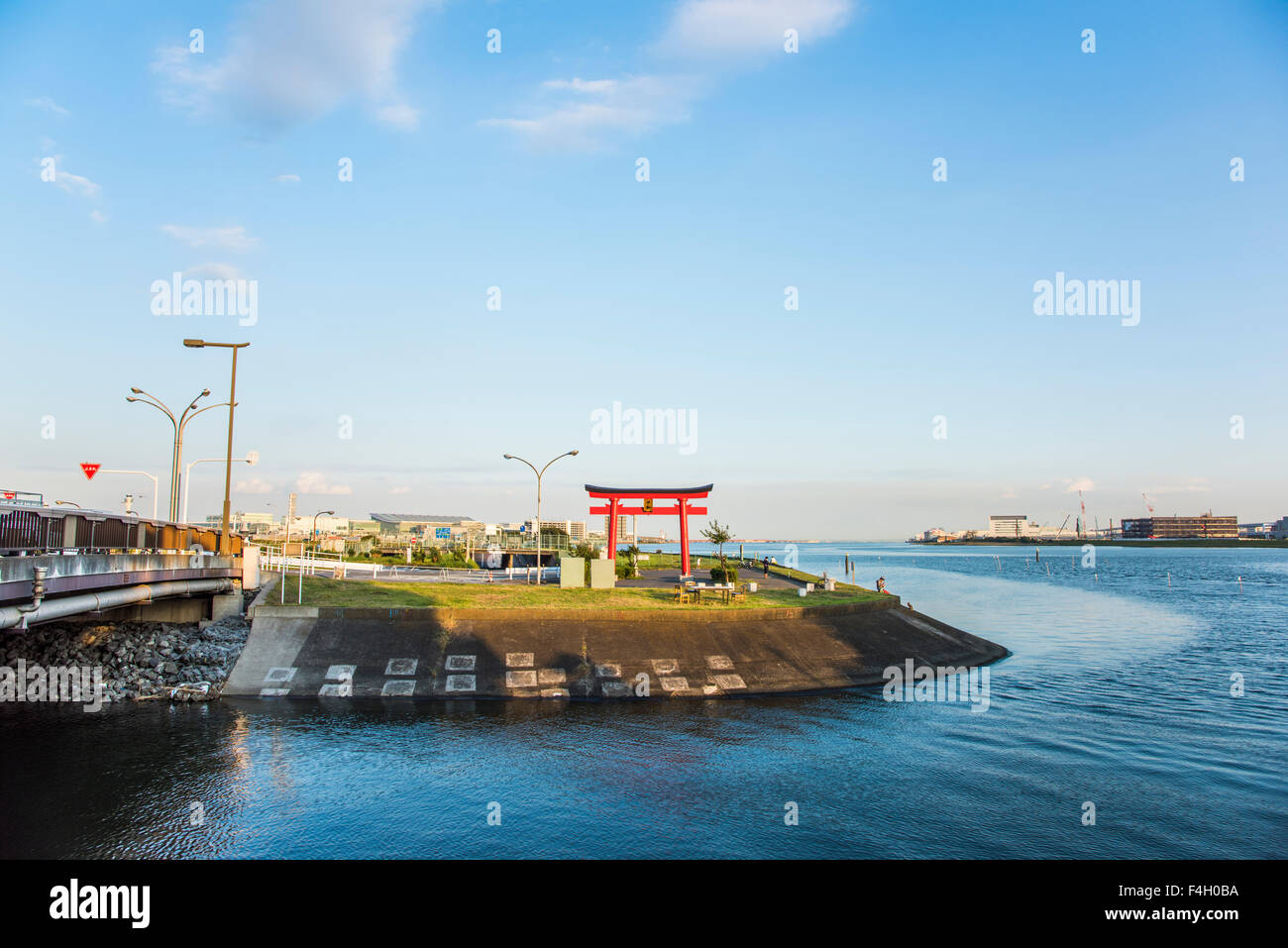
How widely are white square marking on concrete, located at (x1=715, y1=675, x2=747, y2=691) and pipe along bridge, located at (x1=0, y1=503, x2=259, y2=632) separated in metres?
22.6

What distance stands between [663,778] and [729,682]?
40.4 ft

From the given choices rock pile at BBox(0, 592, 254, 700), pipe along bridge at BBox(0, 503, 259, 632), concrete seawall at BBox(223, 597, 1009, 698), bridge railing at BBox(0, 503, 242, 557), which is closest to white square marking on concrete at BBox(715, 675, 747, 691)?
concrete seawall at BBox(223, 597, 1009, 698)

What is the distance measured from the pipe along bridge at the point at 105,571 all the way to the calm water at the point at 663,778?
4387 mm

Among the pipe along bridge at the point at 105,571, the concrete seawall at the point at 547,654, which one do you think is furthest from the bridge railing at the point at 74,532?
the concrete seawall at the point at 547,654

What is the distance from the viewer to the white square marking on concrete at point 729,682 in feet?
105

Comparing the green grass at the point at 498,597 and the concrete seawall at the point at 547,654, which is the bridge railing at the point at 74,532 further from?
the concrete seawall at the point at 547,654

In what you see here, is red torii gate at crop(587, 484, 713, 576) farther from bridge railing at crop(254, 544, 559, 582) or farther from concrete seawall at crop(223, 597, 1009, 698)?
concrete seawall at crop(223, 597, 1009, 698)

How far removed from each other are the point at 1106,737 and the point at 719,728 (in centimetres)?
1389

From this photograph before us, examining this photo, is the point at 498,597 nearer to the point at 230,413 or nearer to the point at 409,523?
the point at 230,413

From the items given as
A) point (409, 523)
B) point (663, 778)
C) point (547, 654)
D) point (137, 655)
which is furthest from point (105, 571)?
point (409, 523)

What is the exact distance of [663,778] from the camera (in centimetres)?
2052

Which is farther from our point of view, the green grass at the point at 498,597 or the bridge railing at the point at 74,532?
the green grass at the point at 498,597

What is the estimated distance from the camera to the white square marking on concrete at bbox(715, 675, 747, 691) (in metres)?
32.0
